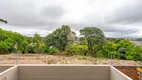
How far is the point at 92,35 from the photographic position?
469 inches

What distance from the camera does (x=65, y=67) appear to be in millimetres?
4332

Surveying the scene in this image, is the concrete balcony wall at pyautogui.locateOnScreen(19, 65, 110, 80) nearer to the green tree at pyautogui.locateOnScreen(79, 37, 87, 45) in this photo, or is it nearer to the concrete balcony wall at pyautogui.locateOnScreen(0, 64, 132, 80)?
the concrete balcony wall at pyautogui.locateOnScreen(0, 64, 132, 80)

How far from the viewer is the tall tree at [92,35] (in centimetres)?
1177

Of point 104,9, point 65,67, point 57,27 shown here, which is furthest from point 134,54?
point 57,27

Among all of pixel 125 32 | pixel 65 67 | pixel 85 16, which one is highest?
pixel 85 16

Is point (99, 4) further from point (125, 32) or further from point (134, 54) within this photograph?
point (125, 32)

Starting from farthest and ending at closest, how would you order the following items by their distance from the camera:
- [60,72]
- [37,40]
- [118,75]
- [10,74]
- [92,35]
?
[92,35]
[37,40]
[60,72]
[10,74]
[118,75]

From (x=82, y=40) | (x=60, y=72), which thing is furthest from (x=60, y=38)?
(x=60, y=72)

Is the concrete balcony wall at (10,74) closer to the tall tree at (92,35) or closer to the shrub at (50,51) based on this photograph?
the shrub at (50,51)

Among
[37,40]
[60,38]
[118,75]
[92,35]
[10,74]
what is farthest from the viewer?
[92,35]

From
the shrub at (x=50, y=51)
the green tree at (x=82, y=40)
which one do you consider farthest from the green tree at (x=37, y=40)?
the green tree at (x=82, y=40)

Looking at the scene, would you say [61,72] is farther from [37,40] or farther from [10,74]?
[37,40]

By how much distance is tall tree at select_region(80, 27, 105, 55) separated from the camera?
463 inches

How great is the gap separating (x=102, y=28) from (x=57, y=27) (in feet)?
11.3
